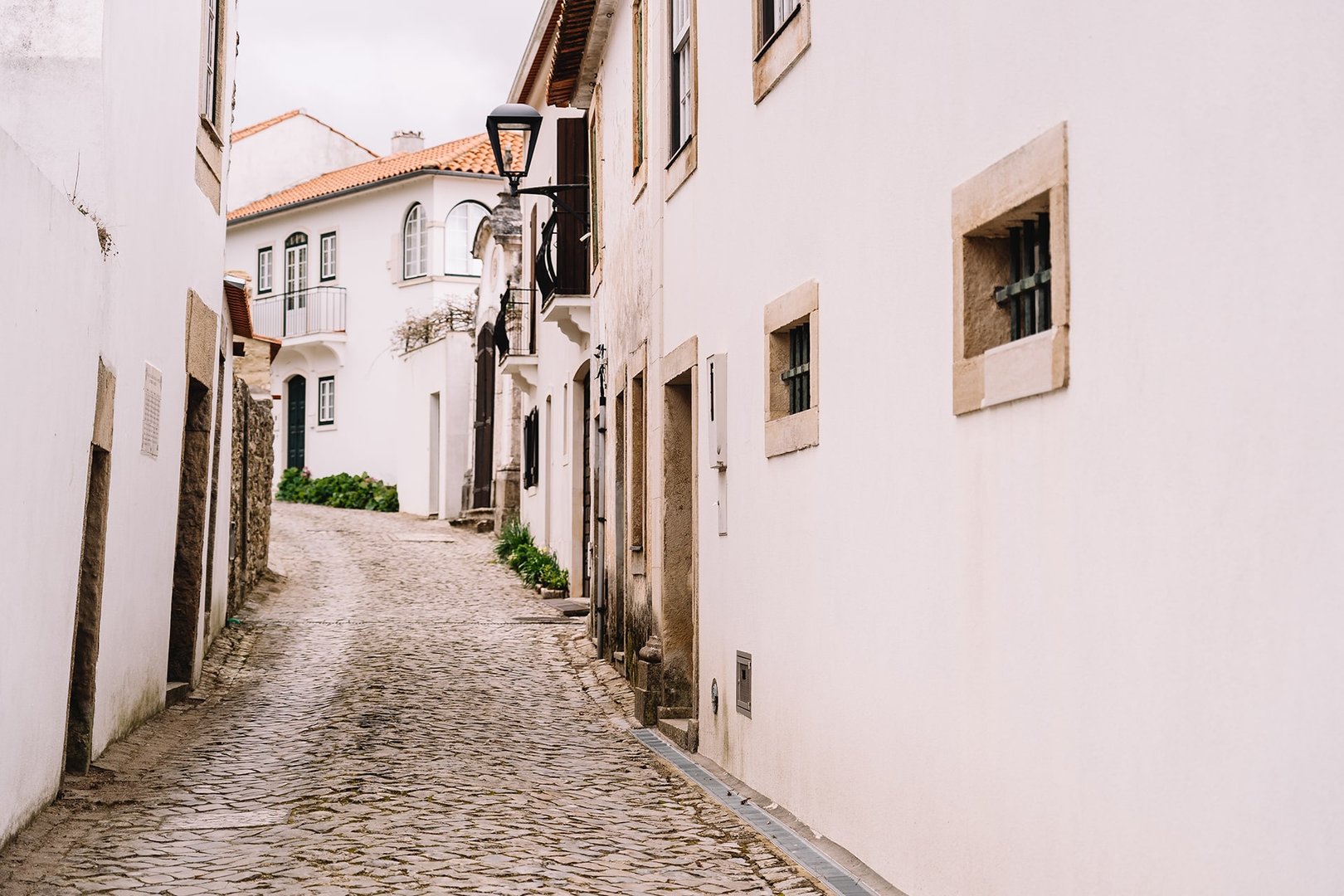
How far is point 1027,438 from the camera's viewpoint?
474 centimetres

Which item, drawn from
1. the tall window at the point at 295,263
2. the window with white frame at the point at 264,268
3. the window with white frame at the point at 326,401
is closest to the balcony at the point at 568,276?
the window with white frame at the point at 326,401

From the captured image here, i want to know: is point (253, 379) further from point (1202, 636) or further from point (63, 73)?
point (1202, 636)

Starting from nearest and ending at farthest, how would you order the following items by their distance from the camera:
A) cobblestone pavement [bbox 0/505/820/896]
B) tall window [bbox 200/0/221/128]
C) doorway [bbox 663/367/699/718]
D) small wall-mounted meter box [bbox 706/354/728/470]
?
cobblestone pavement [bbox 0/505/820/896], small wall-mounted meter box [bbox 706/354/728/470], doorway [bbox 663/367/699/718], tall window [bbox 200/0/221/128]

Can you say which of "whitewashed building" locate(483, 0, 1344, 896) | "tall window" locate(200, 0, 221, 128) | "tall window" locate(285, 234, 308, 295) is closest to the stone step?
"whitewashed building" locate(483, 0, 1344, 896)

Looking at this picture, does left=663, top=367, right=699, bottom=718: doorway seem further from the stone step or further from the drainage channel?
the drainage channel

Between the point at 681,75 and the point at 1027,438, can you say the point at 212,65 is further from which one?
the point at 1027,438

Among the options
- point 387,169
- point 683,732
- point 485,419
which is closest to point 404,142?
point 387,169

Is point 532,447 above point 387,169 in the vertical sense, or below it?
below

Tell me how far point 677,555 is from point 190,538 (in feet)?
13.2

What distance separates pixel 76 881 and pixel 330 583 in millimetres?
14119

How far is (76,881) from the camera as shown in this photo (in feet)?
20.1

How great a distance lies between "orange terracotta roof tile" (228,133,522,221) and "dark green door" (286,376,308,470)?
4122 millimetres

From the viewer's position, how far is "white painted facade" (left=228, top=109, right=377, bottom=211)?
40750 millimetres

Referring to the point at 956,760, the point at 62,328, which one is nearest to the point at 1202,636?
the point at 956,760
